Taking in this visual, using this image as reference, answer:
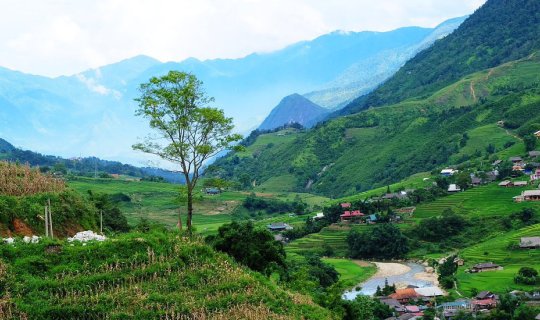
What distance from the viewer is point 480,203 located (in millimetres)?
74875

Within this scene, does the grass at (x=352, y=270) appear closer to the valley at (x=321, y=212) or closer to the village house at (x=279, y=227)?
the valley at (x=321, y=212)

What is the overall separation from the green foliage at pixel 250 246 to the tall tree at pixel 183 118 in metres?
2.63

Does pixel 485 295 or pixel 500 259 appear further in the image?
pixel 500 259

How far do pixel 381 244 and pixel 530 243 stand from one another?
14701 millimetres

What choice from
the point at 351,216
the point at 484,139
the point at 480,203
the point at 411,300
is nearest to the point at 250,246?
the point at 411,300

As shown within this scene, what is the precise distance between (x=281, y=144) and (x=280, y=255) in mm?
123618

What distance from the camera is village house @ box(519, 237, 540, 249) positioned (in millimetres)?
57312

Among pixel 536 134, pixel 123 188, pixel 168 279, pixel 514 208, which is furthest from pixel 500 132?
pixel 168 279

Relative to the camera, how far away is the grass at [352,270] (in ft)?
191

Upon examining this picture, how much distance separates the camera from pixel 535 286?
46.5m

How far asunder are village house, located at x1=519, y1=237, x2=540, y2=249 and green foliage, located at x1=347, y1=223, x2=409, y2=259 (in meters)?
12.2

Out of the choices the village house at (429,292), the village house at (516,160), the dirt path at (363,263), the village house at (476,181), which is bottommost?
the dirt path at (363,263)

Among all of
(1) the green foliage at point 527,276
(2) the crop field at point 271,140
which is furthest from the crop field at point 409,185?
(2) the crop field at point 271,140

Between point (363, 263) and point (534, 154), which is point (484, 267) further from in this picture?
point (534, 154)
